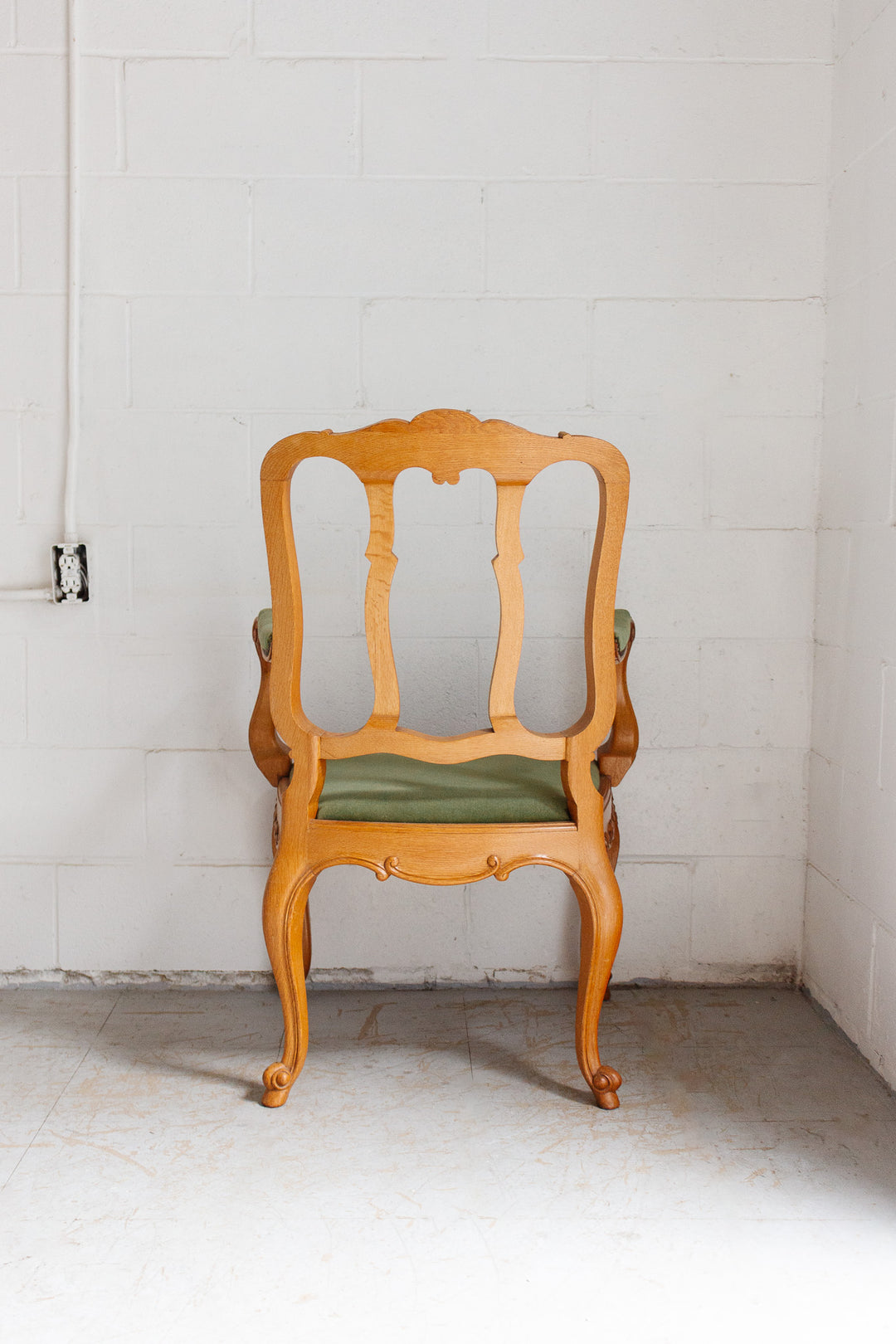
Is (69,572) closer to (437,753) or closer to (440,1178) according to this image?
(437,753)

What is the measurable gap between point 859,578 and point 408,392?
39.6 inches

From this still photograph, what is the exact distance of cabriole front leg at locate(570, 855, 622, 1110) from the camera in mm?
1740

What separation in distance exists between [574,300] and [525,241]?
16 cm

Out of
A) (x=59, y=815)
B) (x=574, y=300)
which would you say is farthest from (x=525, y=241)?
(x=59, y=815)

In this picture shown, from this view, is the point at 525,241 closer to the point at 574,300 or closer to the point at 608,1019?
the point at 574,300

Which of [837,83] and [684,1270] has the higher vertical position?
[837,83]

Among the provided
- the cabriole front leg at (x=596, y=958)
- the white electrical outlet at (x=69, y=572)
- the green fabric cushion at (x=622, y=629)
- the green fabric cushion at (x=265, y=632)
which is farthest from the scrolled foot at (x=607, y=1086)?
the white electrical outlet at (x=69, y=572)

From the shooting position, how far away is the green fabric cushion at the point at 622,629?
1.84 meters

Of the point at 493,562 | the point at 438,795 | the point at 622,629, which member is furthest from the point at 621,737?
the point at 493,562

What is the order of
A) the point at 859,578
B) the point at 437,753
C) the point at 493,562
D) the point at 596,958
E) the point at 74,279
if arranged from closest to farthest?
the point at 493,562, the point at 437,753, the point at 596,958, the point at 859,578, the point at 74,279

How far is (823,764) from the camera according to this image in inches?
89.0

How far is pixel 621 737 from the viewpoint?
6.12 ft

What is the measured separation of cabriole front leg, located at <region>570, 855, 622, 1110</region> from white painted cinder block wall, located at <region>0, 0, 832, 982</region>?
555 millimetres

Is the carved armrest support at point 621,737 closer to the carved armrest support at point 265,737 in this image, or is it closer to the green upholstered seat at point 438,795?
the green upholstered seat at point 438,795
